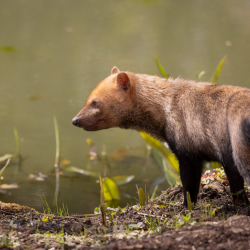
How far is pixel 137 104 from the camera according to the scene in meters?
3.59

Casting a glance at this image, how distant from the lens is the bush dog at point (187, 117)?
117 inches

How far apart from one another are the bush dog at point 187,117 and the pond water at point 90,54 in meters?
2.90

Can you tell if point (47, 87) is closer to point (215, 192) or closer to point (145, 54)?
point (145, 54)

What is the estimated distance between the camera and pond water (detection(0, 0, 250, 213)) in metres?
7.28

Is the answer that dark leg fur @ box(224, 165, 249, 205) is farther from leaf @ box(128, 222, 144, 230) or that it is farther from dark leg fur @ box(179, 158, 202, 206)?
leaf @ box(128, 222, 144, 230)

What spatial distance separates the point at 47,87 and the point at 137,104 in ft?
18.1

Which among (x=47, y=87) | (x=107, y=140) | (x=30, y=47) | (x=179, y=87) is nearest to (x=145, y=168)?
(x=107, y=140)

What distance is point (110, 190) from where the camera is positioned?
15.4 ft

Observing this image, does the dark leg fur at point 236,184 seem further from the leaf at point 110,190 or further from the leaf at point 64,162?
the leaf at point 64,162

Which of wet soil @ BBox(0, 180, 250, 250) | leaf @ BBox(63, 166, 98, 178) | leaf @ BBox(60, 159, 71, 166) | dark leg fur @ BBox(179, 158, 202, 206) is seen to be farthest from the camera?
leaf @ BBox(60, 159, 71, 166)

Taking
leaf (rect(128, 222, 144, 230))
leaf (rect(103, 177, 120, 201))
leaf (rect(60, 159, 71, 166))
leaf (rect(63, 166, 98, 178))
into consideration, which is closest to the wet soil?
leaf (rect(128, 222, 144, 230))

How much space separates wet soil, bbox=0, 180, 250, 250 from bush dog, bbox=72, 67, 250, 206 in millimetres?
319

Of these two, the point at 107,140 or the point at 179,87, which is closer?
the point at 179,87

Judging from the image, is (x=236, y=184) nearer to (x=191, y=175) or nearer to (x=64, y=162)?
(x=191, y=175)
